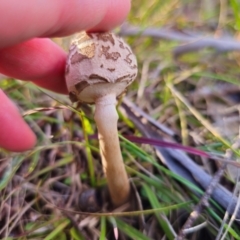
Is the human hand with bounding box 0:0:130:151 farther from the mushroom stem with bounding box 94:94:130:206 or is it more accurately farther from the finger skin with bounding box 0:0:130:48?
the mushroom stem with bounding box 94:94:130:206

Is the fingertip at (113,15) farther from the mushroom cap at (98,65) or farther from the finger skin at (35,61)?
the finger skin at (35,61)

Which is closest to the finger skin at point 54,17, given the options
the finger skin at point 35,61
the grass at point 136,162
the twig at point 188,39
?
the finger skin at point 35,61

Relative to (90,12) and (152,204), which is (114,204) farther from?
(90,12)

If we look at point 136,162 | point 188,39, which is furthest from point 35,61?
point 188,39

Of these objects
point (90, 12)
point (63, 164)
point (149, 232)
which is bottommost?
point (149, 232)

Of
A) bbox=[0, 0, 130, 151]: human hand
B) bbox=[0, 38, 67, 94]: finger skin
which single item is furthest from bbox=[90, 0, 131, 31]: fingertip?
bbox=[0, 38, 67, 94]: finger skin

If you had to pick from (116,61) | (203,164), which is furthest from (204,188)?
(116,61)
